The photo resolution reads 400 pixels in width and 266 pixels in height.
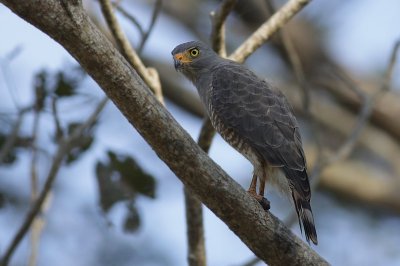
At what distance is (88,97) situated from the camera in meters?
6.14

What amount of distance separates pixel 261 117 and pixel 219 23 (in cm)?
93

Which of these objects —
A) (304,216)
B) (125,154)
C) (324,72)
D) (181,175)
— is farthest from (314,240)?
(324,72)

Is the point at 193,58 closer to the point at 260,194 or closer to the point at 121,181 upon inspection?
the point at 121,181

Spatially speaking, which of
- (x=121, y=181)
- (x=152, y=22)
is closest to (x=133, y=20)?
(x=152, y=22)

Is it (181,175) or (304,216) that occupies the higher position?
(304,216)

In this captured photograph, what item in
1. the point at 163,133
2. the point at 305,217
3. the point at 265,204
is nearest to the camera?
the point at 163,133

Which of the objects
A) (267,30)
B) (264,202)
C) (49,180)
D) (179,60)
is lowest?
(49,180)

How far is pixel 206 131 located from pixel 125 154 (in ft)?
2.20

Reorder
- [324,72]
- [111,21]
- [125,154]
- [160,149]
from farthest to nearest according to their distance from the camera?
[324,72] < [125,154] < [111,21] < [160,149]

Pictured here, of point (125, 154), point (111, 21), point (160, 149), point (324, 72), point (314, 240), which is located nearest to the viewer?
point (160, 149)

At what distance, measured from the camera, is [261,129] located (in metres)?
5.23

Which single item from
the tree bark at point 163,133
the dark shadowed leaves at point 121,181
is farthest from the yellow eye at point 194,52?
the tree bark at point 163,133

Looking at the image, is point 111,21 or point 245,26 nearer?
point 111,21

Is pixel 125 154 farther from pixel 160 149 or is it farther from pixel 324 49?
pixel 324 49
